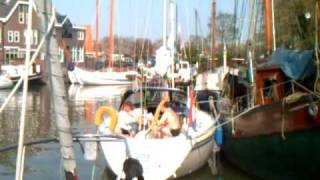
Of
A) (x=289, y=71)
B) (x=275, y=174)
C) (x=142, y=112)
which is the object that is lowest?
(x=275, y=174)

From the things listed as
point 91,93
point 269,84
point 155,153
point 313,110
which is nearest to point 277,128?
point 313,110

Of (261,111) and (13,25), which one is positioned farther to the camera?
(13,25)

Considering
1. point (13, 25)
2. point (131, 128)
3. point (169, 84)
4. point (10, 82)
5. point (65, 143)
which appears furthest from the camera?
point (13, 25)

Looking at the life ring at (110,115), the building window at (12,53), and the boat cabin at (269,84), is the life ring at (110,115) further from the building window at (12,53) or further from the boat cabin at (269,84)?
the building window at (12,53)

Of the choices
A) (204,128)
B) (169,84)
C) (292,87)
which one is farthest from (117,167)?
(169,84)

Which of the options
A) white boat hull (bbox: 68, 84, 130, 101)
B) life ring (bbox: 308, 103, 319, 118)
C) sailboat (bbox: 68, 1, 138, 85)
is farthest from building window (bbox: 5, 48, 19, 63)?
life ring (bbox: 308, 103, 319, 118)

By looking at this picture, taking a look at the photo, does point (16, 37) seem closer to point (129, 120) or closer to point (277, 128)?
point (129, 120)

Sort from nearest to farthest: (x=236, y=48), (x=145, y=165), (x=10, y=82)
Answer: (x=145, y=165) → (x=236, y=48) → (x=10, y=82)

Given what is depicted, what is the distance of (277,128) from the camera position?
12.0 meters

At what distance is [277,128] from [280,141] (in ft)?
0.84

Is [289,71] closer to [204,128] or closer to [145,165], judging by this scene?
[204,128]

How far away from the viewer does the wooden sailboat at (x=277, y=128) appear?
11336mm

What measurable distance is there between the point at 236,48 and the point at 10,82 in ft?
126

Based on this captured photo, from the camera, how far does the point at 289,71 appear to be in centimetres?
1277
